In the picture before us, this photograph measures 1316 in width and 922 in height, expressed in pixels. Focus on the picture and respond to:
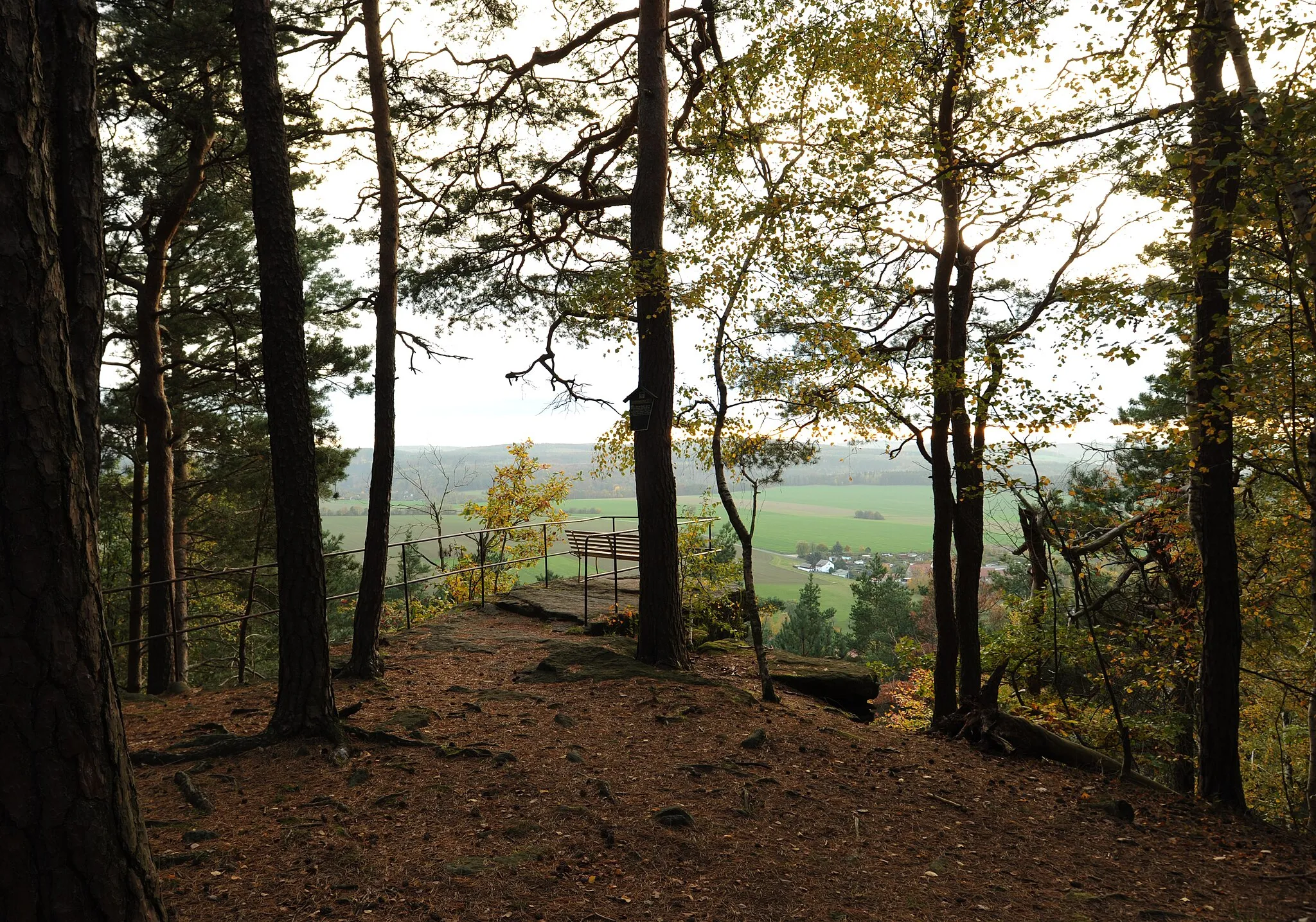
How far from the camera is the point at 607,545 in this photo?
12.1 metres

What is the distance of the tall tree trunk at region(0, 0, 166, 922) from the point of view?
6.08ft

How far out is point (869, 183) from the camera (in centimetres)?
693

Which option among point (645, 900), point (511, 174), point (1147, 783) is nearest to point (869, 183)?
point (511, 174)

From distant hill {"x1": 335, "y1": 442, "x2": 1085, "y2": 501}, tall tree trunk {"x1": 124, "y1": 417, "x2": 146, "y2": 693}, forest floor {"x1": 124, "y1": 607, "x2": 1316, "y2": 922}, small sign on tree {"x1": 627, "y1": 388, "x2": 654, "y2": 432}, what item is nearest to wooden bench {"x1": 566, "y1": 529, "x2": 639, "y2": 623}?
distant hill {"x1": 335, "y1": 442, "x2": 1085, "y2": 501}

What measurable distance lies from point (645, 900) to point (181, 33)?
26.1 feet

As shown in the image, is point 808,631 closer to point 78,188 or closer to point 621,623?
point 621,623

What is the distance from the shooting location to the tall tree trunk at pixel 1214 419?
522cm

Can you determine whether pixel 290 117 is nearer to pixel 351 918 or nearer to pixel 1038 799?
pixel 351 918

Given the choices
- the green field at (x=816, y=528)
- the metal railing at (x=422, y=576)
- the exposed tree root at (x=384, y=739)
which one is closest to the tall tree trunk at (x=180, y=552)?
the metal railing at (x=422, y=576)

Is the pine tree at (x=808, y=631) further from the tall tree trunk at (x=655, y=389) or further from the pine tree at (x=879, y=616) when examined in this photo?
the tall tree trunk at (x=655, y=389)

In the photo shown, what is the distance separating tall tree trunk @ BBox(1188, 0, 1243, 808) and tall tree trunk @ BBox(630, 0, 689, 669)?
13.8ft

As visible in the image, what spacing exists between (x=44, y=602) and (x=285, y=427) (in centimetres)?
307

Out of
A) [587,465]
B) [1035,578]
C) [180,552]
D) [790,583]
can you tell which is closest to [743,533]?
[1035,578]

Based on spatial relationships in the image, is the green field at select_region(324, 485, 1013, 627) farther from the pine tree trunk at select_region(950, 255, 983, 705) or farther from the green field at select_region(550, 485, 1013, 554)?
the pine tree trunk at select_region(950, 255, 983, 705)
